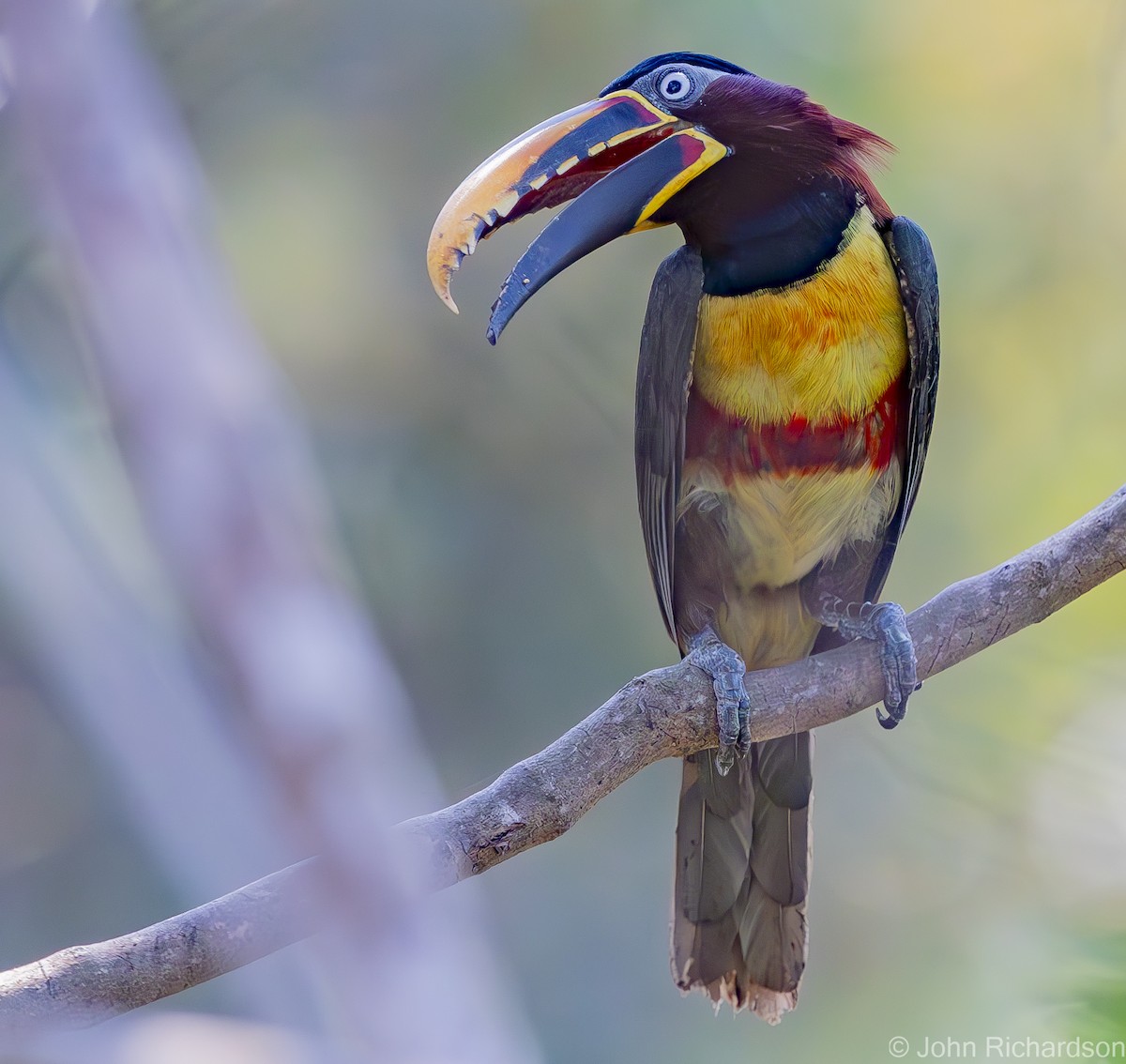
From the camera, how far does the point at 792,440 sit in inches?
93.4

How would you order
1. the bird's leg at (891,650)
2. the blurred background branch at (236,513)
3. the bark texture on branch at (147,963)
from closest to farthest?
the bark texture on branch at (147,963) → the bird's leg at (891,650) → the blurred background branch at (236,513)

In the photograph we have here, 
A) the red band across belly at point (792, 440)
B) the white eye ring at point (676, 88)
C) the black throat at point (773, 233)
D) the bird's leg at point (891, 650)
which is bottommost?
the bird's leg at point (891, 650)

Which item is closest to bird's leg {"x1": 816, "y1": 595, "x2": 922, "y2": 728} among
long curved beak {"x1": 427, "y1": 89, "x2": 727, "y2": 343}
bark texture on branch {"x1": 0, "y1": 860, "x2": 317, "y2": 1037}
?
long curved beak {"x1": 427, "y1": 89, "x2": 727, "y2": 343}

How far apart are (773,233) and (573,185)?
377mm

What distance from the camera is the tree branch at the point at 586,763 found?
1.63 m

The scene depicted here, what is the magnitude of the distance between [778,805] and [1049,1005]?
1.03 metres

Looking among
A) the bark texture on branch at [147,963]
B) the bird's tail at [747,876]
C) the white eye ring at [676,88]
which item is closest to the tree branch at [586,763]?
the bark texture on branch at [147,963]

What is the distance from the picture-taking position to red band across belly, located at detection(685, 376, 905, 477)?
93.5 inches

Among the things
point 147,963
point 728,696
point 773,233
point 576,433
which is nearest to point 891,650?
point 728,696

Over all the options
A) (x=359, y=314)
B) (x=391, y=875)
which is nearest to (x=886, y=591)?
(x=359, y=314)

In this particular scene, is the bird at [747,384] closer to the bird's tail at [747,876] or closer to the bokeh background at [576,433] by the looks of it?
the bird's tail at [747,876]

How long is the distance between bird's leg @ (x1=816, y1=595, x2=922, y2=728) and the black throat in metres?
0.65

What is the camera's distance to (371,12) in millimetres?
5656

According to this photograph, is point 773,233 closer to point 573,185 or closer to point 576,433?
point 573,185
